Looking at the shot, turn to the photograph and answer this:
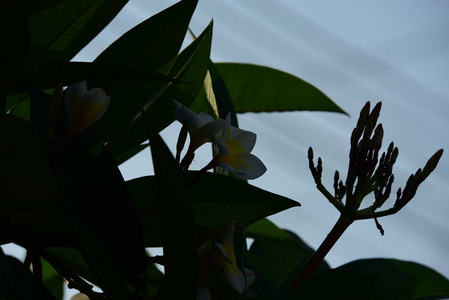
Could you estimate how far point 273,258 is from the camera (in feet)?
3.23

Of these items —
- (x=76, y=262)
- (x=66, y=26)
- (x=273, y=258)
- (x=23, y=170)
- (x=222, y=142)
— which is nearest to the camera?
(x=23, y=170)

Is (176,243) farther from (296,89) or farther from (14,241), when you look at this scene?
(296,89)

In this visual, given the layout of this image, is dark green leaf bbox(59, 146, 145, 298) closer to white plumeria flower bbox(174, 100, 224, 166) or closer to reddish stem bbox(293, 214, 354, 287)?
white plumeria flower bbox(174, 100, 224, 166)

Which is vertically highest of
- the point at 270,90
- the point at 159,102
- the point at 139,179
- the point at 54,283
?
the point at 270,90

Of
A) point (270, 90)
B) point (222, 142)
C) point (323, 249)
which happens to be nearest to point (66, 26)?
point (222, 142)

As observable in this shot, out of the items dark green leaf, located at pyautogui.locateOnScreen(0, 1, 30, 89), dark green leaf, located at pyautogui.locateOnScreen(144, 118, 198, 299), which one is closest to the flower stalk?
dark green leaf, located at pyautogui.locateOnScreen(144, 118, 198, 299)

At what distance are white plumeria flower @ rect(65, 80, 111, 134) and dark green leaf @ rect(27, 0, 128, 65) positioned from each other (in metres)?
0.22

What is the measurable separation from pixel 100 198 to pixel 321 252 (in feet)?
0.85

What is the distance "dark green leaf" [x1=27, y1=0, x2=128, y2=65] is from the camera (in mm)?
724

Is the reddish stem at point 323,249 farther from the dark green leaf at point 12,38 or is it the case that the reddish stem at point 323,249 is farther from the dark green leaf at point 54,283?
the dark green leaf at point 54,283

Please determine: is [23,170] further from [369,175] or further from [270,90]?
[270,90]

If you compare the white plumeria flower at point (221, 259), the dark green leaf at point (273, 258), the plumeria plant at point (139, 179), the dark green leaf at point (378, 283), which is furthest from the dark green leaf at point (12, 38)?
the dark green leaf at point (273, 258)

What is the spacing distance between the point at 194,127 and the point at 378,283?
1.12 ft

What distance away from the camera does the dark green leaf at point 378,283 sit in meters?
0.66
